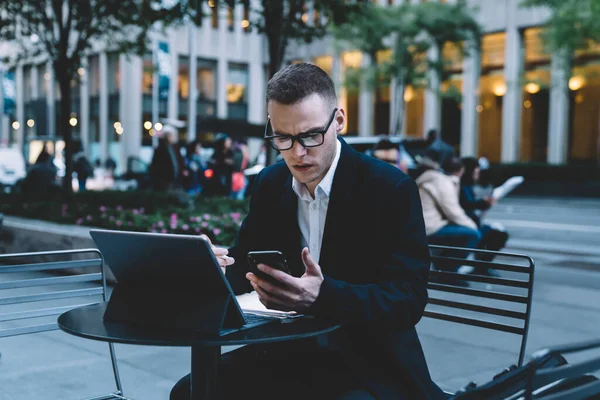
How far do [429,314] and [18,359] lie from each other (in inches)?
131

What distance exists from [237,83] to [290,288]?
156 feet

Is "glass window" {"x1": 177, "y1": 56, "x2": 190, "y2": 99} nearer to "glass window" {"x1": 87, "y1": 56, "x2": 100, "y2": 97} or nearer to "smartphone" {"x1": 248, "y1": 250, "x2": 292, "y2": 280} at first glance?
"glass window" {"x1": 87, "y1": 56, "x2": 100, "y2": 97}

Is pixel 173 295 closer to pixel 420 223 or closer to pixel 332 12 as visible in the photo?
pixel 420 223

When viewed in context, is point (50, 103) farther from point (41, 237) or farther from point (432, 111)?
point (41, 237)

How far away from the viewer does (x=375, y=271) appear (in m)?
2.62

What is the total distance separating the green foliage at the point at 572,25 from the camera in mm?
23922

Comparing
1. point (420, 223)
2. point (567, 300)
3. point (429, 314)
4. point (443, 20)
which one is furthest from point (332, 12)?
point (443, 20)

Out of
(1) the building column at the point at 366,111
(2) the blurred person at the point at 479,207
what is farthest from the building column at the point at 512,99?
(2) the blurred person at the point at 479,207

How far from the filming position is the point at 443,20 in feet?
101

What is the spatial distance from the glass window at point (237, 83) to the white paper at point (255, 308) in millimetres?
46163

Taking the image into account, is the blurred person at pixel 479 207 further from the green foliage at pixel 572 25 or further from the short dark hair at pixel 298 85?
the green foliage at pixel 572 25

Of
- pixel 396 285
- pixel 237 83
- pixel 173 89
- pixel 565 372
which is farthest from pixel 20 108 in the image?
pixel 565 372

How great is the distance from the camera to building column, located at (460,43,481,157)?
3506cm

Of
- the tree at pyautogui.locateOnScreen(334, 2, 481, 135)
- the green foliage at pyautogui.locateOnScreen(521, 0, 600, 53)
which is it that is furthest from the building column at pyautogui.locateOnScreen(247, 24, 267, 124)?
the green foliage at pyautogui.locateOnScreen(521, 0, 600, 53)
